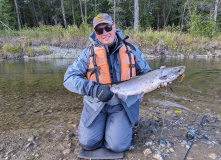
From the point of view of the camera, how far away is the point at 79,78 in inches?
104

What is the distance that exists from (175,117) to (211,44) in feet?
52.3

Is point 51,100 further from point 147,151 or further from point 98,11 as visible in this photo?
point 98,11

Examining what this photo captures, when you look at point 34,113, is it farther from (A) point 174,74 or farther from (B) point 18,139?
(A) point 174,74

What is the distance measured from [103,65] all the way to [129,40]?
479 inches

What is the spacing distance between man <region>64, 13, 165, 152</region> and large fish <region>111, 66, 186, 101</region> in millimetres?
137

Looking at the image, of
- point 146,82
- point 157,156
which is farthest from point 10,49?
point 157,156

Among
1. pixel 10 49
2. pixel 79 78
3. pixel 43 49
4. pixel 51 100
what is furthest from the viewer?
pixel 43 49

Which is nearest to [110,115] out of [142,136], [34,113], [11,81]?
[142,136]

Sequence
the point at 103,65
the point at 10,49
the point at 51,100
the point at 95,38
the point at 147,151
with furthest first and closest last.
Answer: the point at 10,49, the point at 51,100, the point at 95,38, the point at 103,65, the point at 147,151

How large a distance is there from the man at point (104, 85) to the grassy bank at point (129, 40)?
12061 millimetres

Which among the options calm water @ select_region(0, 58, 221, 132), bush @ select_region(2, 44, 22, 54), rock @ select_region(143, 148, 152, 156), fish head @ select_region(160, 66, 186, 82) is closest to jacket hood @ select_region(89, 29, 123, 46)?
fish head @ select_region(160, 66, 186, 82)

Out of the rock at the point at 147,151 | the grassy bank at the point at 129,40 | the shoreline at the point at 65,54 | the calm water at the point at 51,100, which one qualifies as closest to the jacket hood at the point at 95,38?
the calm water at the point at 51,100

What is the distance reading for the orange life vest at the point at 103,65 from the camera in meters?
2.77

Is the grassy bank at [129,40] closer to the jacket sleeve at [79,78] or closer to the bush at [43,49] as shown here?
the bush at [43,49]
